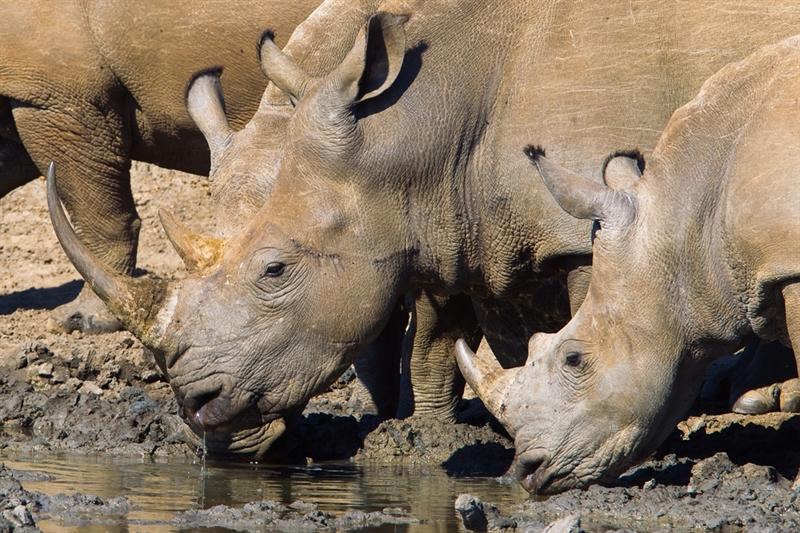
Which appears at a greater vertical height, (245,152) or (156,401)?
(245,152)

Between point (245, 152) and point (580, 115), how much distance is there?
4.55 feet

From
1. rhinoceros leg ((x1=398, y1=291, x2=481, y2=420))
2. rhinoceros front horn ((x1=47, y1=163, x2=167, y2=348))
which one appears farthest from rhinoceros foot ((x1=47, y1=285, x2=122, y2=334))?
rhinoceros front horn ((x1=47, y1=163, x2=167, y2=348))

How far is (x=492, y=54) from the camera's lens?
335 inches

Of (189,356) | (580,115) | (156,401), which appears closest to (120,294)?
(189,356)

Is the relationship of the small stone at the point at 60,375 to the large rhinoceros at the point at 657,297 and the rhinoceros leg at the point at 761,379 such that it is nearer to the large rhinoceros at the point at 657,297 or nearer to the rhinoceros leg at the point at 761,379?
the large rhinoceros at the point at 657,297

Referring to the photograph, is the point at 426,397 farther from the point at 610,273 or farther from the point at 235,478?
the point at 610,273

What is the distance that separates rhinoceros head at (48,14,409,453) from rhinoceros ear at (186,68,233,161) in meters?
0.57

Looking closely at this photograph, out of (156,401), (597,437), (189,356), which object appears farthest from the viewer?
(156,401)

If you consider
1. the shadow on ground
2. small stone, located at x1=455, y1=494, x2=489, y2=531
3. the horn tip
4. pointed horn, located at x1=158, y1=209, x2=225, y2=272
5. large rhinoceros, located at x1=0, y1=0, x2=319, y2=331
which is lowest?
small stone, located at x1=455, y1=494, x2=489, y2=531

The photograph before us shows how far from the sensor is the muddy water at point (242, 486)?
7.70 metres

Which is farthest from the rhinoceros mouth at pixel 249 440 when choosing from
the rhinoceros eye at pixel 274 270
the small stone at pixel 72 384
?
the small stone at pixel 72 384

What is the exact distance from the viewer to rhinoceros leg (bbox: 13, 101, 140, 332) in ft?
36.8

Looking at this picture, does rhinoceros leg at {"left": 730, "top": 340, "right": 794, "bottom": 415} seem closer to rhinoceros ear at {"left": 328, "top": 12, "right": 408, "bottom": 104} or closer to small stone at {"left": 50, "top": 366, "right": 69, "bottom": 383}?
rhinoceros ear at {"left": 328, "top": 12, "right": 408, "bottom": 104}

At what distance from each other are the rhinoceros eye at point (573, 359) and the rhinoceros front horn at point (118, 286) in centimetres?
164
